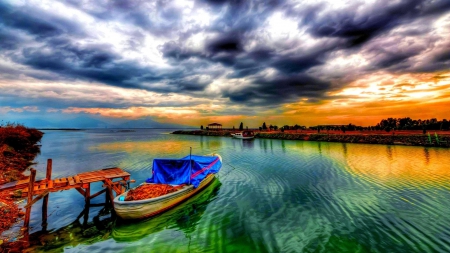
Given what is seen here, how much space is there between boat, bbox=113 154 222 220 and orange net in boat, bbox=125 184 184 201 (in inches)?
10.9

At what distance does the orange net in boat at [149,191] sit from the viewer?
41.9ft

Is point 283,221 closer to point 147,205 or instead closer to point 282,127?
point 147,205

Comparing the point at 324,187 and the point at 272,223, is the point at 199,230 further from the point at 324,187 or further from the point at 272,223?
the point at 324,187

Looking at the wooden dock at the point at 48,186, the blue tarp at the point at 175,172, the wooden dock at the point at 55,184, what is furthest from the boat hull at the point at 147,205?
the wooden dock at the point at 55,184

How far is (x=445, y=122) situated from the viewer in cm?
5500

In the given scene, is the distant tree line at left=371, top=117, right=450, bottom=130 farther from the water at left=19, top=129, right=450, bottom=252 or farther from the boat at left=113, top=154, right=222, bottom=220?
the boat at left=113, top=154, right=222, bottom=220

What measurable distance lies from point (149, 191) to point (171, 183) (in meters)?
2.73

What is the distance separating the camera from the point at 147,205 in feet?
40.2

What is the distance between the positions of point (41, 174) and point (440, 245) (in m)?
38.6

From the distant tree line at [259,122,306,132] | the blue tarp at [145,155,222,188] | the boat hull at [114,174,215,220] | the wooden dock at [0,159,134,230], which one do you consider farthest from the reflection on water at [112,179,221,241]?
the distant tree line at [259,122,306,132]

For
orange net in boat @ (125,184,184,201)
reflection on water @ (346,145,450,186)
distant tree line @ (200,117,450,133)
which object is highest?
distant tree line @ (200,117,450,133)

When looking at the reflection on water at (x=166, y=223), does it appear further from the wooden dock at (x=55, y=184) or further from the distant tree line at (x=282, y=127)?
the distant tree line at (x=282, y=127)

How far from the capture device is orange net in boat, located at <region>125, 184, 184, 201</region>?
41.9 ft

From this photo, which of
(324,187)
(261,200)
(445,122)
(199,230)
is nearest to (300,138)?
(445,122)
